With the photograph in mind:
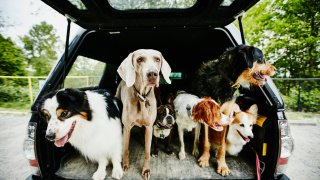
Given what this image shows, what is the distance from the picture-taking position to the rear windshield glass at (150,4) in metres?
2.16

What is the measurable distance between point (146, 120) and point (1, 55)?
14851 mm

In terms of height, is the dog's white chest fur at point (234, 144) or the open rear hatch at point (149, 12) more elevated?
the open rear hatch at point (149, 12)

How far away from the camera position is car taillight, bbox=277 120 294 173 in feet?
6.38

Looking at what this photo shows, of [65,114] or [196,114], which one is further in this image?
[196,114]

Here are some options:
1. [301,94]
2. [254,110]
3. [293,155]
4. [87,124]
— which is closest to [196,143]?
[254,110]

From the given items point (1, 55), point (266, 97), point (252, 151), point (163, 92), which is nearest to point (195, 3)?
point (266, 97)

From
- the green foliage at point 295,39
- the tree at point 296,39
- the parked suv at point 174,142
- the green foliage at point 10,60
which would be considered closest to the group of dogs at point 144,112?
the parked suv at point 174,142

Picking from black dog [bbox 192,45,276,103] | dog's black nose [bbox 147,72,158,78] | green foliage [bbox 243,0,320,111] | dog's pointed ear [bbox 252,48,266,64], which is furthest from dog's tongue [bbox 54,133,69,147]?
green foliage [bbox 243,0,320,111]

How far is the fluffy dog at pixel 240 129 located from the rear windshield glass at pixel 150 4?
4.37 feet

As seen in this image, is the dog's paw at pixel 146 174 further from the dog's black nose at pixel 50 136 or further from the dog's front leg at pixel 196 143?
the dog's black nose at pixel 50 136

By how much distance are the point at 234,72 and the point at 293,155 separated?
10.7ft

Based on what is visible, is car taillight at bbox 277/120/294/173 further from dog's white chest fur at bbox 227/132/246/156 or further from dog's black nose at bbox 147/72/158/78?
dog's black nose at bbox 147/72/158/78

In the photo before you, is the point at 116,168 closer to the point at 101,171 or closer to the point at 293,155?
the point at 101,171

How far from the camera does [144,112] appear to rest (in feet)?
8.00
